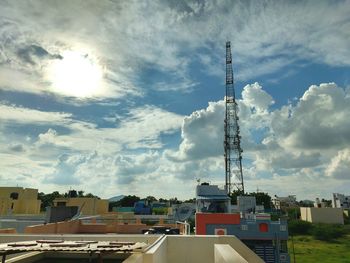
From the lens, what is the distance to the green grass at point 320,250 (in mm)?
43625

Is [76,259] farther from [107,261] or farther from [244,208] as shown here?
[244,208]

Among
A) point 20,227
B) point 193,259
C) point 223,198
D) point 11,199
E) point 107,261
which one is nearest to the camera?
point 107,261

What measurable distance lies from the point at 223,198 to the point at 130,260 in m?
32.2

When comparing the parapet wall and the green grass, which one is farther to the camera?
the green grass

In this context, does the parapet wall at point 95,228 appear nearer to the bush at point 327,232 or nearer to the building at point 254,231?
the building at point 254,231

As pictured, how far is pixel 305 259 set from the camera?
43188 mm

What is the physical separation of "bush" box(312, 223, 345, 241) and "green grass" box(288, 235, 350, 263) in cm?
106

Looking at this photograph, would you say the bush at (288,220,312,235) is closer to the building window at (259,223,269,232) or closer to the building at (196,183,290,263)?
the building at (196,183,290,263)

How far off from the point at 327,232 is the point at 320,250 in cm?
1285

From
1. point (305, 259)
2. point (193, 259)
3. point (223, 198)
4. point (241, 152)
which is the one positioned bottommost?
point (305, 259)

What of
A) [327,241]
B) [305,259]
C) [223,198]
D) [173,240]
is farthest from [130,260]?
[327,241]

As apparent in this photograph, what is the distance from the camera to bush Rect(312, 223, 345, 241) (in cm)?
6150

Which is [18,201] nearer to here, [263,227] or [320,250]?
[263,227]

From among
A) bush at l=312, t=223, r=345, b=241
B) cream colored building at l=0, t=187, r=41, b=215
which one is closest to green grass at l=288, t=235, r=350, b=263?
bush at l=312, t=223, r=345, b=241
